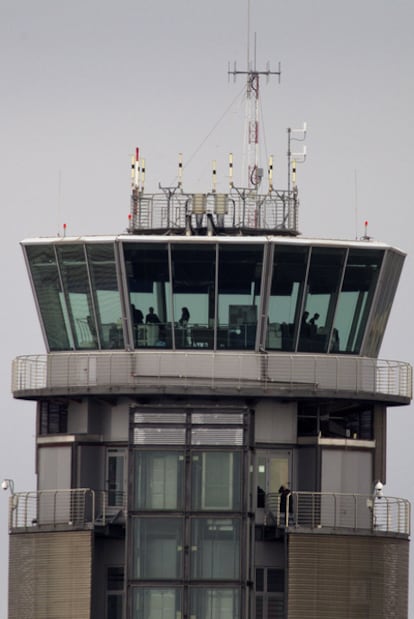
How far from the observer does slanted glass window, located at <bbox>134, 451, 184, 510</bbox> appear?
136 meters

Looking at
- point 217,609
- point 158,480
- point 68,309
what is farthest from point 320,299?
point 217,609

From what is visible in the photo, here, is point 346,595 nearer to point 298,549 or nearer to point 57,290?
point 298,549

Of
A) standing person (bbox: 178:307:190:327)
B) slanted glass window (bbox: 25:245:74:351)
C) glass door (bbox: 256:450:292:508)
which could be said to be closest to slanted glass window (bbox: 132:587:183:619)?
glass door (bbox: 256:450:292:508)

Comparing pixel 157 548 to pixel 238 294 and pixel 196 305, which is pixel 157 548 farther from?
pixel 238 294

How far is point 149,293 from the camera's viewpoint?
13812cm

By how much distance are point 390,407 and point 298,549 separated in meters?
7.62

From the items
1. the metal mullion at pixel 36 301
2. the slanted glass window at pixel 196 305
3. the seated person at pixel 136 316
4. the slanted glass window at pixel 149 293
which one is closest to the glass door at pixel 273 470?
the slanted glass window at pixel 196 305

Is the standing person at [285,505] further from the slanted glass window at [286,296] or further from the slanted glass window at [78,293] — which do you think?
the slanted glass window at [78,293]

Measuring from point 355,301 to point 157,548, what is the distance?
11.7 meters

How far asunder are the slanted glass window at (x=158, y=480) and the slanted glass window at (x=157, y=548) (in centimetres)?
60

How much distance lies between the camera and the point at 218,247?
452ft

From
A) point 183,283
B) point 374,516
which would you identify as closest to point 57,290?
point 183,283

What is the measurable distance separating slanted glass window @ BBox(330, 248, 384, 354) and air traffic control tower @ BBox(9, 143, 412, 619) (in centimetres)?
7

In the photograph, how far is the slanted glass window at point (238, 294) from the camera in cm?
13762
